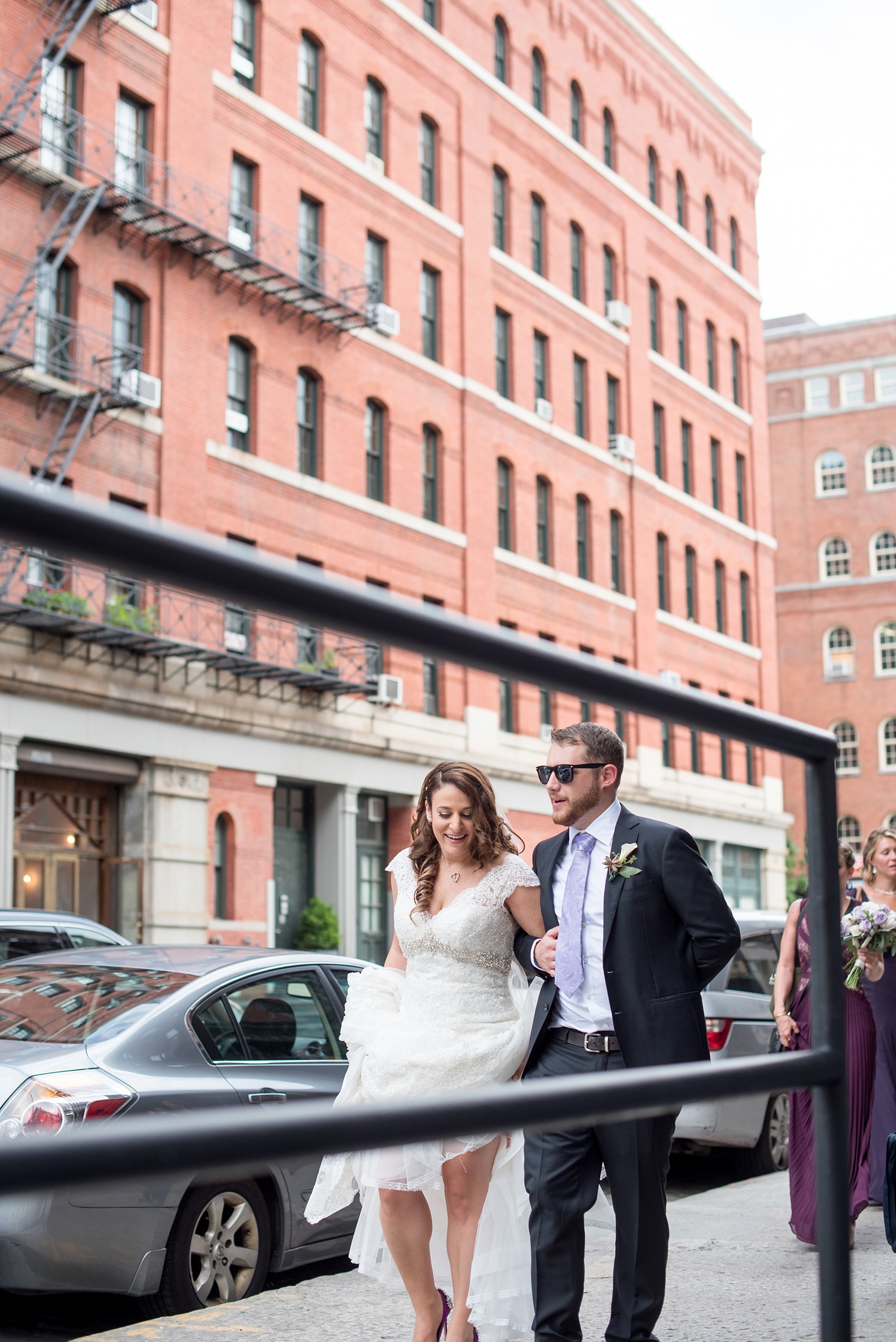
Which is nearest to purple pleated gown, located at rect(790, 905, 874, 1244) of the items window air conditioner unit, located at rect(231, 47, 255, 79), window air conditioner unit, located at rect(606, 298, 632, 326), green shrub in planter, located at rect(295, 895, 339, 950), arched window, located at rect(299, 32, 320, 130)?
green shrub in planter, located at rect(295, 895, 339, 950)

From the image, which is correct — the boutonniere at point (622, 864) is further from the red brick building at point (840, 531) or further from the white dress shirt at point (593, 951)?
the red brick building at point (840, 531)

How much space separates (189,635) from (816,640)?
4065cm

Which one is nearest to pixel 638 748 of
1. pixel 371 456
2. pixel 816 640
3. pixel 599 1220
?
pixel 371 456

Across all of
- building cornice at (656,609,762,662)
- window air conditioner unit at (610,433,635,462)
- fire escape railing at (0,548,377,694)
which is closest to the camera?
fire escape railing at (0,548,377,694)

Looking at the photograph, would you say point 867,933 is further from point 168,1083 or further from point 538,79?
point 538,79

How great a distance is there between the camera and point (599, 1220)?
4.97m

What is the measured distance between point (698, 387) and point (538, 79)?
32.7 feet

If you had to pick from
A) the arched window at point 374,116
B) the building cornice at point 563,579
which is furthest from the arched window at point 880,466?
Result: the arched window at point 374,116

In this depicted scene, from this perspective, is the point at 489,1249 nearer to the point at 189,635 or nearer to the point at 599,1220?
the point at 599,1220

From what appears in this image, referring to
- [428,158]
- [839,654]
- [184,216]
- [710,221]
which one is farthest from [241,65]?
[839,654]

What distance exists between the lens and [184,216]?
2436cm

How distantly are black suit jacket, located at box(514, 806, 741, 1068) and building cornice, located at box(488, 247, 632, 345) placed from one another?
30.0m

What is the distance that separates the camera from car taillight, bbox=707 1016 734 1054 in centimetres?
1009

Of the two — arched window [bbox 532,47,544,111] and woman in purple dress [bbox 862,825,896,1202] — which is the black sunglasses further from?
arched window [bbox 532,47,544,111]
